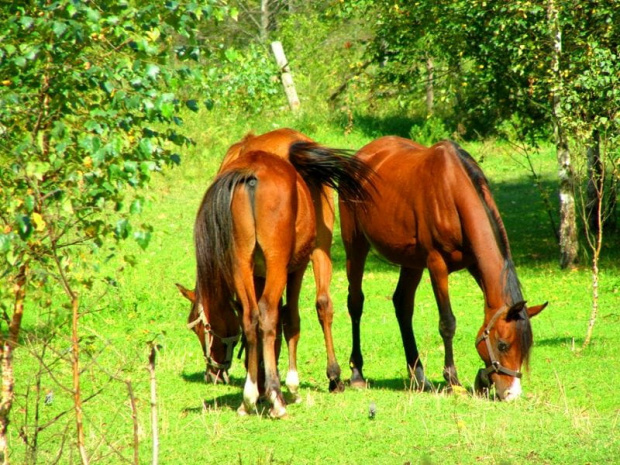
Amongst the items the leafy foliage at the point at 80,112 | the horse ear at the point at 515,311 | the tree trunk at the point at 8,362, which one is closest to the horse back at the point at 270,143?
the horse ear at the point at 515,311

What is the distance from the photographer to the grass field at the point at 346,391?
19.4 ft

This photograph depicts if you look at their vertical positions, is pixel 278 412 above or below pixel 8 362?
below

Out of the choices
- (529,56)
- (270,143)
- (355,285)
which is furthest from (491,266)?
(529,56)

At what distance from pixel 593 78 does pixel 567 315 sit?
3444 millimetres

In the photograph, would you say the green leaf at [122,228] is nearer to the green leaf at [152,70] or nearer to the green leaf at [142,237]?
the green leaf at [142,237]

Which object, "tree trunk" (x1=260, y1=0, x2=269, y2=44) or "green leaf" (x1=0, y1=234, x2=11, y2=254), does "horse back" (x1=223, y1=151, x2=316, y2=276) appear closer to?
"green leaf" (x1=0, y1=234, x2=11, y2=254)

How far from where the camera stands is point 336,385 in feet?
27.1

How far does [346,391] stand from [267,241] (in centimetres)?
196

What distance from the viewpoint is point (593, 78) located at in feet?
43.3

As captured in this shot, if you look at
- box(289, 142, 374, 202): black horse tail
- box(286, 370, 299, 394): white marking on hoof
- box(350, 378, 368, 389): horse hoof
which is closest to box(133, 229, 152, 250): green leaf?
box(286, 370, 299, 394): white marking on hoof

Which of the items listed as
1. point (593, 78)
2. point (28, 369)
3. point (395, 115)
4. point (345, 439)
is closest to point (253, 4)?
point (395, 115)

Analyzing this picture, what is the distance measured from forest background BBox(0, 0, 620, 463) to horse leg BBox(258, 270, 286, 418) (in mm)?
208

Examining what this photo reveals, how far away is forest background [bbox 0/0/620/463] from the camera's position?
5078mm

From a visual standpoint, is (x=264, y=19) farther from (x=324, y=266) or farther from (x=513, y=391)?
(x=513, y=391)
